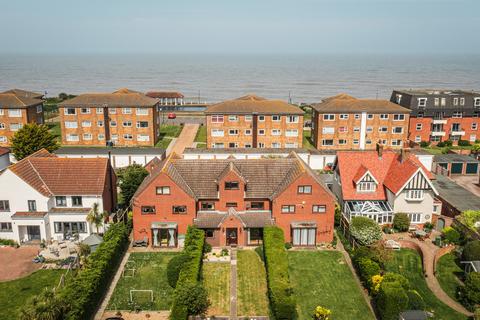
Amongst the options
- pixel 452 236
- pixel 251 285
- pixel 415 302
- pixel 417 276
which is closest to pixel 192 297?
pixel 251 285

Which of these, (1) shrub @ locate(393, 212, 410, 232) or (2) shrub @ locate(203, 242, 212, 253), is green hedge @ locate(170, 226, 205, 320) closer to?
(2) shrub @ locate(203, 242, 212, 253)

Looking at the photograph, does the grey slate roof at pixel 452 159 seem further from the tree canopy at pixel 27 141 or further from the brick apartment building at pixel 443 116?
the tree canopy at pixel 27 141

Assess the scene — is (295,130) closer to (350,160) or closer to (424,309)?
(350,160)

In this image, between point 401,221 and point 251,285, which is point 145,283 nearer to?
point 251,285

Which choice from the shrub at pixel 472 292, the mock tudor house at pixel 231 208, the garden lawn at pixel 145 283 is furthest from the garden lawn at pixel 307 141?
the shrub at pixel 472 292

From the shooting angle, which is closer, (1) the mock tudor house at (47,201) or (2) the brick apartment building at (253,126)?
(1) the mock tudor house at (47,201)

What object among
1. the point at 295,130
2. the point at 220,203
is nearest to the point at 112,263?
the point at 220,203

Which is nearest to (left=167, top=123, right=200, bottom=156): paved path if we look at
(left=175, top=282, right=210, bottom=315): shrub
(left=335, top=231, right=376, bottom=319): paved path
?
(left=335, top=231, right=376, bottom=319): paved path
